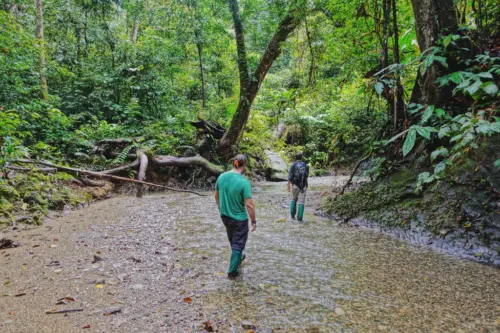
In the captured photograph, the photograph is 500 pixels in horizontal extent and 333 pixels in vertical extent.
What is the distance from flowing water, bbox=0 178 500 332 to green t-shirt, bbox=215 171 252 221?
2.94 feet

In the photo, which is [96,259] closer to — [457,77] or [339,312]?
[339,312]

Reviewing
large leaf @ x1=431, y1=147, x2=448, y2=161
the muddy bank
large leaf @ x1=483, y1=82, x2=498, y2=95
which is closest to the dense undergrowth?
large leaf @ x1=483, y1=82, x2=498, y2=95

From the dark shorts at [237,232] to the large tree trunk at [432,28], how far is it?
4726 mm

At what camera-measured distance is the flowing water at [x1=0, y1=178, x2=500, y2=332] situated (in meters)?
3.14

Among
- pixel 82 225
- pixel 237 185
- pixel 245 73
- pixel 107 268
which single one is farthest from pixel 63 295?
pixel 245 73

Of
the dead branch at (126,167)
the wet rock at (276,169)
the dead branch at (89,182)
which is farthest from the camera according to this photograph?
the wet rock at (276,169)

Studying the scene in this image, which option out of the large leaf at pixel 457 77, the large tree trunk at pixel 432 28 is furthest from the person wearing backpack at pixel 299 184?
the large leaf at pixel 457 77

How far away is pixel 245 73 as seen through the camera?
13.2 m


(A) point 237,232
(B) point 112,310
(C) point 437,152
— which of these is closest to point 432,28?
(C) point 437,152

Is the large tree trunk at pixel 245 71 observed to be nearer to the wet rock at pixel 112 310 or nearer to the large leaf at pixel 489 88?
the large leaf at pixel 489 88

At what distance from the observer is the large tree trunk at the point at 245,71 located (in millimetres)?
11992

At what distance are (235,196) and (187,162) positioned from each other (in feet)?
30.8

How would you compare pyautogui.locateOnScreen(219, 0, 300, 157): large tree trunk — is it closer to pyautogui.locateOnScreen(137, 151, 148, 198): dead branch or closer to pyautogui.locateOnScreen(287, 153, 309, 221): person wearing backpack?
pyautogui.locateOnScreen(137, 151, 148, 198): dead branch

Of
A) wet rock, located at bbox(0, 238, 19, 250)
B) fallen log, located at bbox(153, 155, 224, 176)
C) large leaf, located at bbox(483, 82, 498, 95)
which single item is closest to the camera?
large leaf, located at bbox(483, 82, 498, 95)
